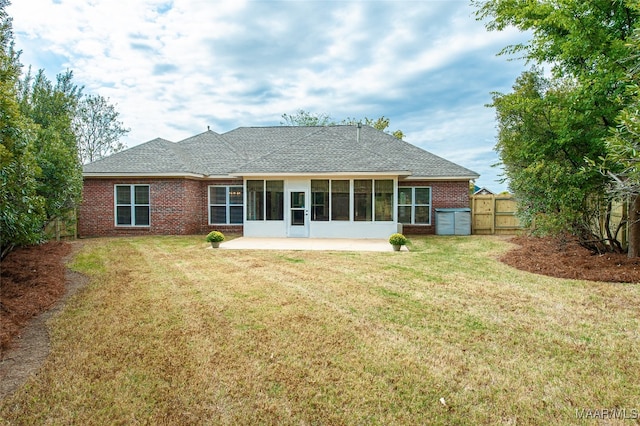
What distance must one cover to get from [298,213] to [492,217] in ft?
30.8

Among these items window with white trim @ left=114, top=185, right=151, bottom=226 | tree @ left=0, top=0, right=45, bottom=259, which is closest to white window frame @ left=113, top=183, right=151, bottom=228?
window with white trim @ left=114, top=185, right=151, bottom=226

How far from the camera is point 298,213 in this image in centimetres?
1455

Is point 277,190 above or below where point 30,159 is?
below

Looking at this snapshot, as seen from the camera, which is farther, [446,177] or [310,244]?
[446,177]

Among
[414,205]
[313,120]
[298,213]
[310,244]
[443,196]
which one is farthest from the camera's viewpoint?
[313,120]

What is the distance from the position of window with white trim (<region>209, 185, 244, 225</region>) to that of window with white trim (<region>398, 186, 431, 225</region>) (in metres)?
7.63

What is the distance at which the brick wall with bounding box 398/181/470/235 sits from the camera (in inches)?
647

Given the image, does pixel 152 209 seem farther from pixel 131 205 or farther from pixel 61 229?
pixel 61 229

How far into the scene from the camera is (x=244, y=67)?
62.4 feet

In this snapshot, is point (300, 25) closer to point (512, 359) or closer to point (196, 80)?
point (196, 80)

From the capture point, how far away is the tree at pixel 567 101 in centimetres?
772

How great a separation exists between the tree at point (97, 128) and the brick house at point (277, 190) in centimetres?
1543

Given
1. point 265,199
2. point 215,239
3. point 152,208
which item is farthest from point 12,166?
point 152,208

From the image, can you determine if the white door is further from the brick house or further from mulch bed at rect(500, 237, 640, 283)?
mulch bed at rect(500, 237, 640, 283)
